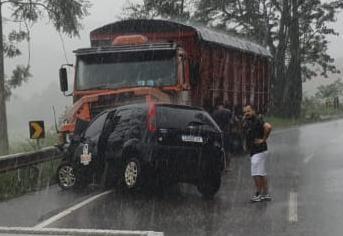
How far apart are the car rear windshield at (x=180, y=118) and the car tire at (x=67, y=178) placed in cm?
225

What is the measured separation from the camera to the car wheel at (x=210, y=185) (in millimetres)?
11734

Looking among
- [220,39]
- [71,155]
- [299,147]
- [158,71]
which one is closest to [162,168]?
[71,155]

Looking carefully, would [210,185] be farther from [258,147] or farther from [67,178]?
[67,178]

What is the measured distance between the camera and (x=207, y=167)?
38.2 ft

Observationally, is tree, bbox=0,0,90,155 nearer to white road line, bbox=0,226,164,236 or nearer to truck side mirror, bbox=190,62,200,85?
truck side mirror, bbox=190,62,200,85

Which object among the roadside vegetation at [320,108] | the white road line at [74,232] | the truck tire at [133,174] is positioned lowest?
the roadside vegetation at [320,108]

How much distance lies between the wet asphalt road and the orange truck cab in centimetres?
217

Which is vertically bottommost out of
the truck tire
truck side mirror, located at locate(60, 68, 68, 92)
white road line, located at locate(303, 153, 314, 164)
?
white road line, located at locate(303, 153, 314, 164)

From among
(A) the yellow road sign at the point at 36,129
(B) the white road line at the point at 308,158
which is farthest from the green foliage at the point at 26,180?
(B) the white road line at the point at 308,158

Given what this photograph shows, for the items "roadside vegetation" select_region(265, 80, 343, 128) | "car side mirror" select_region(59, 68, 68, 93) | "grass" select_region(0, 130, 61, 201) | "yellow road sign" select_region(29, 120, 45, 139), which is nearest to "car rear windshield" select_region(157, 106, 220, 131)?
"grass" select_region(0, 130, 61, 201)

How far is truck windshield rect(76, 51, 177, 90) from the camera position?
14906mm

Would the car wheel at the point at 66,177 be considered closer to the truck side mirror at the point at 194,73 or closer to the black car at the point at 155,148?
the black car at the point at 155,148

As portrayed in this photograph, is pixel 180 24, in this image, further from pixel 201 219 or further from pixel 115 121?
pixel 201 219

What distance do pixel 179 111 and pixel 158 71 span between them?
126 inches
